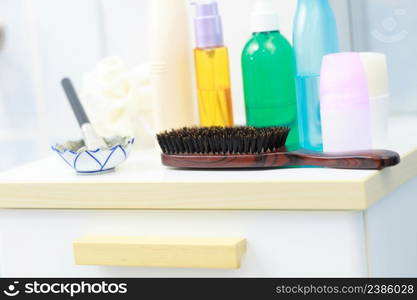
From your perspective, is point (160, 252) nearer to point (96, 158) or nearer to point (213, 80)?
point (96, 158)

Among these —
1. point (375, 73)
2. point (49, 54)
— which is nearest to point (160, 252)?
point (375, 73)

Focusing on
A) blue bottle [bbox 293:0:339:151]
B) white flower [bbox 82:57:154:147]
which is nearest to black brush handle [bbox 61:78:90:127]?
white flower [bbox 82:57:154:147]

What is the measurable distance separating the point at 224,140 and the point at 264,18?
15 cm

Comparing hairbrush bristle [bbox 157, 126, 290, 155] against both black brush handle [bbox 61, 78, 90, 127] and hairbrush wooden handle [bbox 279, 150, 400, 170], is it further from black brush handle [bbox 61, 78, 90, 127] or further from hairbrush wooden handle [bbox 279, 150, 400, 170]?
black brush handle [bbox 61, 78, 90, 127]

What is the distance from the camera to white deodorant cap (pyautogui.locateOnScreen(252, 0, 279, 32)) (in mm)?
829

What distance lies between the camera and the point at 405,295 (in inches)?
29.1

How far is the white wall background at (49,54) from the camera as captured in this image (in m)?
1.10

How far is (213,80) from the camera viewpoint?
891 millimetres

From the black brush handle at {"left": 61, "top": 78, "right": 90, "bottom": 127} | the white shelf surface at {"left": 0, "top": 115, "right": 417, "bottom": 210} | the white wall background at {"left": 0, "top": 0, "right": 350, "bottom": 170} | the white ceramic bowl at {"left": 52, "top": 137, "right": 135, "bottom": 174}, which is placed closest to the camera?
the white shelf surface at {"left": 0, "top": 115, "right": 417, "bottom": 210}

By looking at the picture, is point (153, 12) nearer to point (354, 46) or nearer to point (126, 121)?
point (126, 121)

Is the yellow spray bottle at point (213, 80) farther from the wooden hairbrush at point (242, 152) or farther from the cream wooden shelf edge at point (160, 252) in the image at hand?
the cream wooden shelf edge at point (160, 252)

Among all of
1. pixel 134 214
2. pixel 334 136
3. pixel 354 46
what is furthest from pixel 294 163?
pixel 354 46

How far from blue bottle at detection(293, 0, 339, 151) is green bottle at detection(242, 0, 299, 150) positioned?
0.02 meters

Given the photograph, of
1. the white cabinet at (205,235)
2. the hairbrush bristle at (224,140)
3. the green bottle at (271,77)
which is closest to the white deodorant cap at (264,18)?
the green bottle at (271,77)
